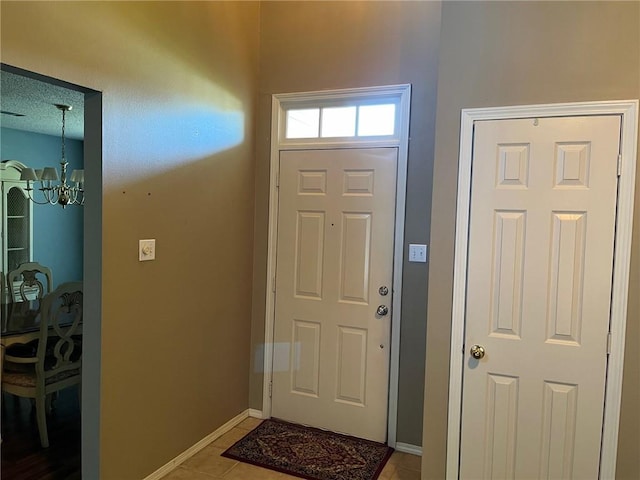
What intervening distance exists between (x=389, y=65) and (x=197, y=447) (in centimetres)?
282

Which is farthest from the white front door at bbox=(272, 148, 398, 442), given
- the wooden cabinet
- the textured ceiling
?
the wooden cabinet

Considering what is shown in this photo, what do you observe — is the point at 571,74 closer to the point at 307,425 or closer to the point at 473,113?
the point at 473,113

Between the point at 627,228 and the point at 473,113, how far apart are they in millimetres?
843

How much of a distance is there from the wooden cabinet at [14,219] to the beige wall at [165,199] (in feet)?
10.5

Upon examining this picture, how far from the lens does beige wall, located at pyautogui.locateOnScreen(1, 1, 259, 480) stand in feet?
6.88

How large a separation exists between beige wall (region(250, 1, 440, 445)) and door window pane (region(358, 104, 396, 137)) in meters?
0.16

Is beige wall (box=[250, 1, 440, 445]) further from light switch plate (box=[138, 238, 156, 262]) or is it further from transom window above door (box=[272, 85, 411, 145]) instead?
light switch plate (box=[138, 238, 156, 262])

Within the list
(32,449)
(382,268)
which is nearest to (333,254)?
(382,268)

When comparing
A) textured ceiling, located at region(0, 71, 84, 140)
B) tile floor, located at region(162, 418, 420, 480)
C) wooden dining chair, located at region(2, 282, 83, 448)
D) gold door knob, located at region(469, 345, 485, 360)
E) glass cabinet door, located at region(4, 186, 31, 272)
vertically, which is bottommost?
tile floor, located at region(162, 418, 420, 480)

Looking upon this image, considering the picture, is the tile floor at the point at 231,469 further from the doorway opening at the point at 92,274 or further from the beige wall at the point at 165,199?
the doorway opening at the point at 92,274

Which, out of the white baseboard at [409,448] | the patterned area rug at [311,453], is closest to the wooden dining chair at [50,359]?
the patterned area rug at [311,453]

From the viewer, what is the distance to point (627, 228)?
1931 mm

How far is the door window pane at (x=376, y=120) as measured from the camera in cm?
301

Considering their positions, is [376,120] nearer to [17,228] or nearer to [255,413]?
[255,413]
